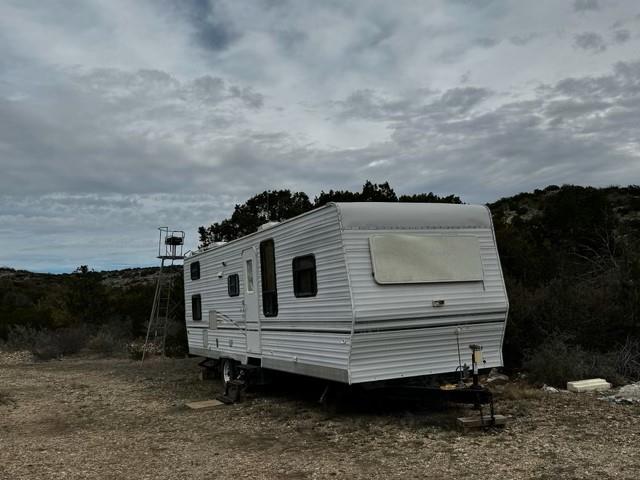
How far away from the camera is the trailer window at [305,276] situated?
8.15 meters

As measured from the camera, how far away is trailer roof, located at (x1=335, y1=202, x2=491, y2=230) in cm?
761

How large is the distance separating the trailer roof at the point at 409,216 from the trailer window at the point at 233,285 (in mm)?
3604

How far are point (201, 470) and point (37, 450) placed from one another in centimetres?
250

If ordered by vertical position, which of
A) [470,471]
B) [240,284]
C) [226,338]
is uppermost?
[240,284]

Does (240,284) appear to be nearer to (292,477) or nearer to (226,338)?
(226,338)

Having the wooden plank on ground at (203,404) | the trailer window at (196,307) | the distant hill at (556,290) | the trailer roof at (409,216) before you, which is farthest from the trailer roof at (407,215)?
the trailer window at (196,307)

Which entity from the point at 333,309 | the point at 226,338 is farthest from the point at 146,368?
the point at 333,309

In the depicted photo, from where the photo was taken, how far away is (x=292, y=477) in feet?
18.7

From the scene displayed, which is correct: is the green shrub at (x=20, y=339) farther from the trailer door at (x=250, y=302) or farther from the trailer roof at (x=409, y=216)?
the trailer roof at (x=409, y=216)

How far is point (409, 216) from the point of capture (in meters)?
7.90

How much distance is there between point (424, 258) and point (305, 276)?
5.42 feet

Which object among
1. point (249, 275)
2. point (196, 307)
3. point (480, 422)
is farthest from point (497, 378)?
point (196, 307)

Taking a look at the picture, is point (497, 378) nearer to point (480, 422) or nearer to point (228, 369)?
point (480, 422)

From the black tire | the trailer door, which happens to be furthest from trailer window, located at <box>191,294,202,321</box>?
the trailer door
